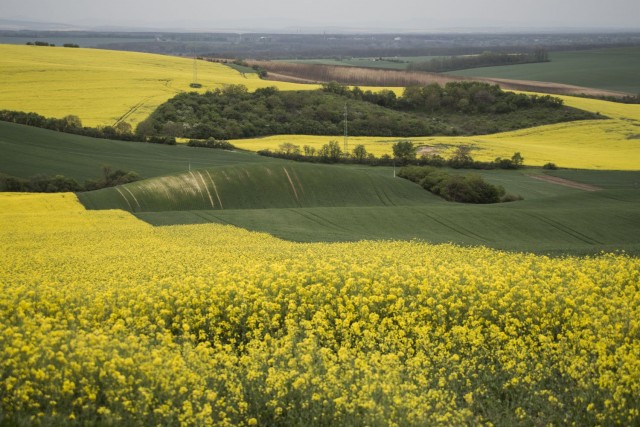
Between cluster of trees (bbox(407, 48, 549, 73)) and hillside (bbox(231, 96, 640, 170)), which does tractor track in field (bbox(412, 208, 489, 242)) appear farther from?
cluster of trees (bbox(407, 48, 549, 73))

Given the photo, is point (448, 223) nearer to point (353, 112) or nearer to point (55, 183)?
point (55, 183)

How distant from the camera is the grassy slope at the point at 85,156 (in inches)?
2394

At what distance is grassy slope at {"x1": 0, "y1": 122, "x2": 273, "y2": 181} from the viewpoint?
60812 millimetres

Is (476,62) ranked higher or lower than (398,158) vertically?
higher

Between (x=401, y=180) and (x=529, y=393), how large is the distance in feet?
168

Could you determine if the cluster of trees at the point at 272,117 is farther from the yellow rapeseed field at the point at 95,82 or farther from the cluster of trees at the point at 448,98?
the cluster of trees at the point at 448,98

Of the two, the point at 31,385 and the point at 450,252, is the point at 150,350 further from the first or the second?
the point at 450,252

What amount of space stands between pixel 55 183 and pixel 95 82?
6016 cm

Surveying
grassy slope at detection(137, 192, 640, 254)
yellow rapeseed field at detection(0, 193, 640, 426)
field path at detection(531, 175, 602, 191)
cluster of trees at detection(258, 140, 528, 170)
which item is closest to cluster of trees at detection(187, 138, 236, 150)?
cluster of trees at detection(258, 140, 528, 170)

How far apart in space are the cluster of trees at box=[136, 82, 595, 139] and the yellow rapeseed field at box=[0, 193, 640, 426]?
69.9 metres

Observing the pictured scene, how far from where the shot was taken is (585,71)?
156m

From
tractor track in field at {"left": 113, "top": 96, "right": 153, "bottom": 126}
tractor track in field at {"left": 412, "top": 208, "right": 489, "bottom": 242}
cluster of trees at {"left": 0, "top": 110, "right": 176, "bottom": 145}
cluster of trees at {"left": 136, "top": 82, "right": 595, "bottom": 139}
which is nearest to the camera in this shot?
tractor track in field at {"left": 412, "top": 208, "right": 489, "bottom": 242}

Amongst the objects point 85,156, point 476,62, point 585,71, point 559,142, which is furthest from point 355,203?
point 476,62

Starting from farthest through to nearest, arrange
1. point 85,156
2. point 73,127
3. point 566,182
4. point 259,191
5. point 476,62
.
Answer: point 476,62 < point 73,127 < point 566,182 < point 85,156 < point 259,191
